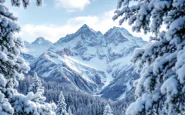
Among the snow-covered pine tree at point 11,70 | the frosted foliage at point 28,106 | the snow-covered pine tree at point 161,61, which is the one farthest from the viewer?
the frosted foliage at point 28,106

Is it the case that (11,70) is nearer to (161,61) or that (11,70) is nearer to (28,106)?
(28,106)

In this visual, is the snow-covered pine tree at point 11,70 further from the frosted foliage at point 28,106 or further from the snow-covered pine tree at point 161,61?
the snow-covered pine tree at point 161,61

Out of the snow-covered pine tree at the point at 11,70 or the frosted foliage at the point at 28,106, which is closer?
the snow-covered pine tree at the point at 11,70

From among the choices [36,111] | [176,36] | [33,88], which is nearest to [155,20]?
[176,36]

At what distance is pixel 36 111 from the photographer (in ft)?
20.4

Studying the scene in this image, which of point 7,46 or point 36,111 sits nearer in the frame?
point 36,111

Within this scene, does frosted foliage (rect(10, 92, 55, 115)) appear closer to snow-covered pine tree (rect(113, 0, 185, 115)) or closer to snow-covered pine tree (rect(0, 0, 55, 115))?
snow-covered pine tree (rect(0, 0, 55, 115))

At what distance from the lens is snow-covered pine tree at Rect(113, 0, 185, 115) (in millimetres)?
4242

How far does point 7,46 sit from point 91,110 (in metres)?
110

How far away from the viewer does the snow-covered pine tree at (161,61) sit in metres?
4.24

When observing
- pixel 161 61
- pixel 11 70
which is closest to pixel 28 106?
pixel 11 70

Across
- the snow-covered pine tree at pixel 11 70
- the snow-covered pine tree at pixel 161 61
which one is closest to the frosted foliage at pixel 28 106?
the snow-covered pine tree at pixel 11 70

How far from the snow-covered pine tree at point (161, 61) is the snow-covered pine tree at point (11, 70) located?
115 inches

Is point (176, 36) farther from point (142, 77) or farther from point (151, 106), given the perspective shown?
point (151, 106)
